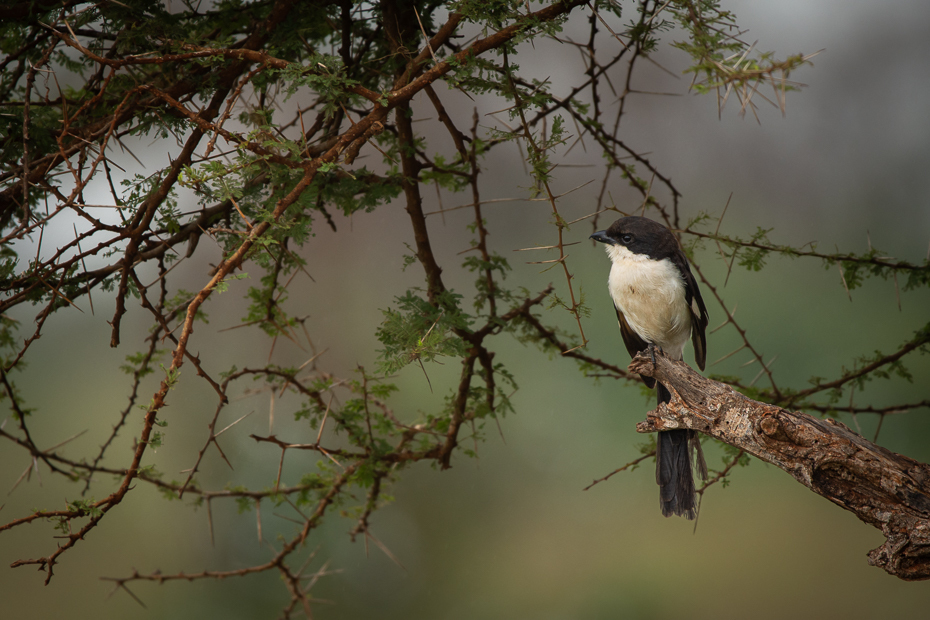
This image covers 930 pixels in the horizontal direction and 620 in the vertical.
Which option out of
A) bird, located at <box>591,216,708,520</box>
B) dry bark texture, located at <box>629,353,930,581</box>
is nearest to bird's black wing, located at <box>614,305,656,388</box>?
bird, located at <box>591,216,708,520</box>

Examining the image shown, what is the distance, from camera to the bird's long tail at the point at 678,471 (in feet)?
3.96

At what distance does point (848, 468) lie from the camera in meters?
0.82

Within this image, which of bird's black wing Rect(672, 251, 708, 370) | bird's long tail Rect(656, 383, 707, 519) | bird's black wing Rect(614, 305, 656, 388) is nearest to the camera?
bird's long tail Rect(656, 383, 707, 519)

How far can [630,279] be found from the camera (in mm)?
1298

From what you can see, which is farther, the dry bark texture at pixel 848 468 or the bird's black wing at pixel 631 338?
the bird's black wing at pixel 631 338

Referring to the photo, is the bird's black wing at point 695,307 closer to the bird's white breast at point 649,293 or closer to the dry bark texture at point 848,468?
the bird's white breast at point 649,293

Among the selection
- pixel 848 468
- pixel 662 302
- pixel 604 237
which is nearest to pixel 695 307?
pixel 662 302

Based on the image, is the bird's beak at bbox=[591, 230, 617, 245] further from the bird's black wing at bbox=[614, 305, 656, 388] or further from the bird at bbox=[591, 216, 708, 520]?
the bird's black wing at bbox=[614, 305, 656, 388]

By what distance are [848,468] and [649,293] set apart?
54cm

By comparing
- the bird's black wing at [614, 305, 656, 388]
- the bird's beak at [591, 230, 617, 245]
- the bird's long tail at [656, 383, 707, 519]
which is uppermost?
the bird's beak at [591, 230, 617, 245]

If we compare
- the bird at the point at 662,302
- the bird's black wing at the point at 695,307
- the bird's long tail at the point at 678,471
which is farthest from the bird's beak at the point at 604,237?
the bird's long tail at the point at 678,471

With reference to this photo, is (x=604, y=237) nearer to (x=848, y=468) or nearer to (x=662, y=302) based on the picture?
(x=662, y=302)

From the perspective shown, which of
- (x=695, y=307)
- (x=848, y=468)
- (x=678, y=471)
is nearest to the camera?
(x=848, y=468)

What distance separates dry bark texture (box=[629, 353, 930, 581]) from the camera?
30.9 inches
